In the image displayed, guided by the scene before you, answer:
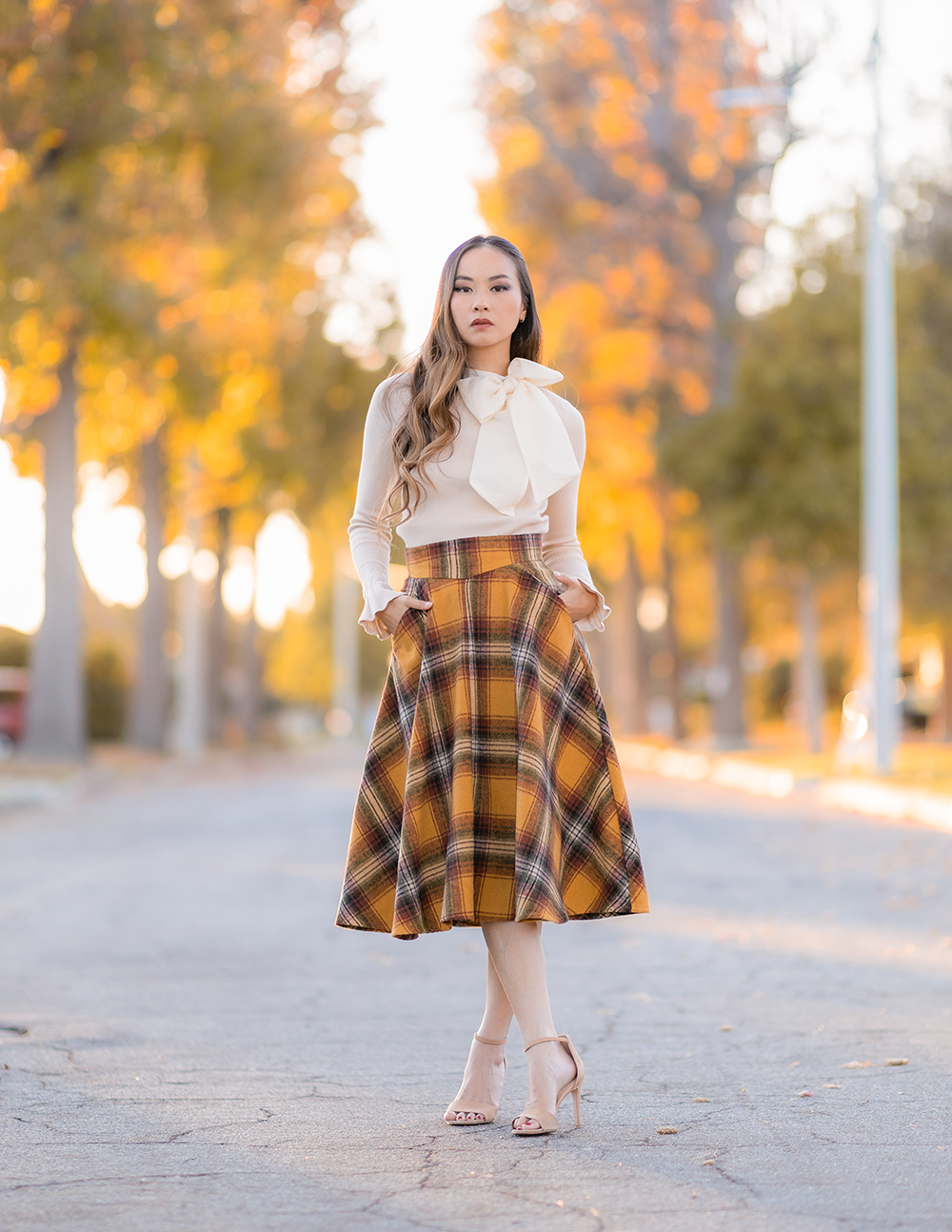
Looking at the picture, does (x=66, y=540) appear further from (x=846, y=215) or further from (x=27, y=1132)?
(x=27, y=1132)

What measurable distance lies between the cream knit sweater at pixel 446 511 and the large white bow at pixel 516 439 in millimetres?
31

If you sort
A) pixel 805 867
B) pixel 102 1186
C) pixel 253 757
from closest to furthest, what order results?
1. pixel 102 1186
2. pixel 805 867
3. pixel 253 757

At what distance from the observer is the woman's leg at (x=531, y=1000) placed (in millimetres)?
3658

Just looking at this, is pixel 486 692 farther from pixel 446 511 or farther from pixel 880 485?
pixel 880 485

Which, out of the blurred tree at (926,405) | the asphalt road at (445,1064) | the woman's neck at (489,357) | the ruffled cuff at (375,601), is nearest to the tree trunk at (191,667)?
the blurred tree at (926,405)

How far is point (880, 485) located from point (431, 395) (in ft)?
49.8

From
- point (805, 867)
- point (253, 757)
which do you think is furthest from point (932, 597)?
point (805, 867)

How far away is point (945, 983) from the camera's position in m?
5.83

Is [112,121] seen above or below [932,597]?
above

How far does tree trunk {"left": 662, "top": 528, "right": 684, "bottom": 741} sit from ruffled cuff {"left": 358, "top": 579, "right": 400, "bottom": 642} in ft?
96.2

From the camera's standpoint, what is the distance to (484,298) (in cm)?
399

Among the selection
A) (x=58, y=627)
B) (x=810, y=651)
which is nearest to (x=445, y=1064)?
(x=58, y=627)

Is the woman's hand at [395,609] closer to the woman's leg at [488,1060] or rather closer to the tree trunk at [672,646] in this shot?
the woman's leg at [488,1060]

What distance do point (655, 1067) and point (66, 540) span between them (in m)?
17.9
